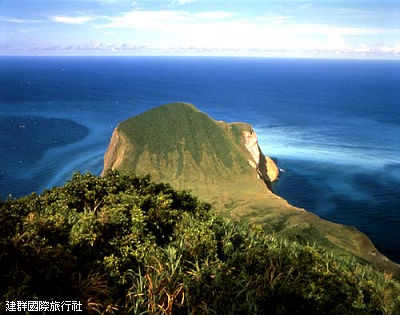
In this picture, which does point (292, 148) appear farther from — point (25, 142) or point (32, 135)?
point (32, 135)

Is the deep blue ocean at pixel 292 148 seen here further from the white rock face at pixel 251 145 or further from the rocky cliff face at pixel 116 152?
the white rock face at pixel 251 145

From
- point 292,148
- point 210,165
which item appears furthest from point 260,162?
point 292,148

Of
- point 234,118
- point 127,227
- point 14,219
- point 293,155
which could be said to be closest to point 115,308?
point 127,227

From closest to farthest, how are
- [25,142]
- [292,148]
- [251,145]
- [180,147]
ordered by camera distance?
1. [180,147]
2. [251,145]
3. [25,142]
4. [292,148]

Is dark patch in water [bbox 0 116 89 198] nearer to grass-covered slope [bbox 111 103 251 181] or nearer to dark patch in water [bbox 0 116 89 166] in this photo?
dark patch in water [bbox 0 116 89 166]

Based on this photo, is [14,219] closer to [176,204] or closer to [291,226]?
[176,204]
